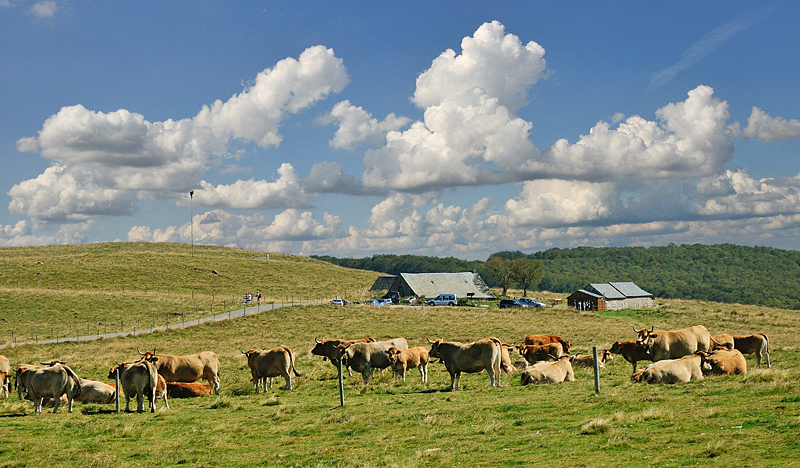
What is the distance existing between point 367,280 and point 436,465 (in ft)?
351

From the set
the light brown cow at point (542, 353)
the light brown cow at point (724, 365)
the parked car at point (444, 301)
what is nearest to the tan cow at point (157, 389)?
the light brown cow at point (542, 353)

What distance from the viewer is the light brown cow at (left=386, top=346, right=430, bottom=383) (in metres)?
22.0

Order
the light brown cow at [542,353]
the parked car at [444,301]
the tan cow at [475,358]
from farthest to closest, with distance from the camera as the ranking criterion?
the parked car at [444,301] → the light brown cow at [542,353] → the tan cow at [475,358]

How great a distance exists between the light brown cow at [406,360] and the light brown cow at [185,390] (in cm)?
685

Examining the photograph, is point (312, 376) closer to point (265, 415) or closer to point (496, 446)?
point (265, 415)

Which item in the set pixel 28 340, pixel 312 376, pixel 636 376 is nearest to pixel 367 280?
pixel 28 340

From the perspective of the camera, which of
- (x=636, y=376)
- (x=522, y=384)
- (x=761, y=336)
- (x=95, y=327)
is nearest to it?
(x=636, y=376)

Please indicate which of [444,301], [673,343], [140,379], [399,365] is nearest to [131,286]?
[444,301]

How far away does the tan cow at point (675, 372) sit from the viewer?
55.2 ft

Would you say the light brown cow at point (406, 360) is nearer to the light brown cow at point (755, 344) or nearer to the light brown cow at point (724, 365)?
the light brown cow at point (724, 365)

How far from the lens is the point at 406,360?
2247 centimetres

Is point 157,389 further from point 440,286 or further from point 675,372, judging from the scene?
point 440,286

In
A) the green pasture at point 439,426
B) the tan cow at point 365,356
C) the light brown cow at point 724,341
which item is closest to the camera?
the green pasture at point 439,426

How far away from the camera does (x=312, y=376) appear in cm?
2456
